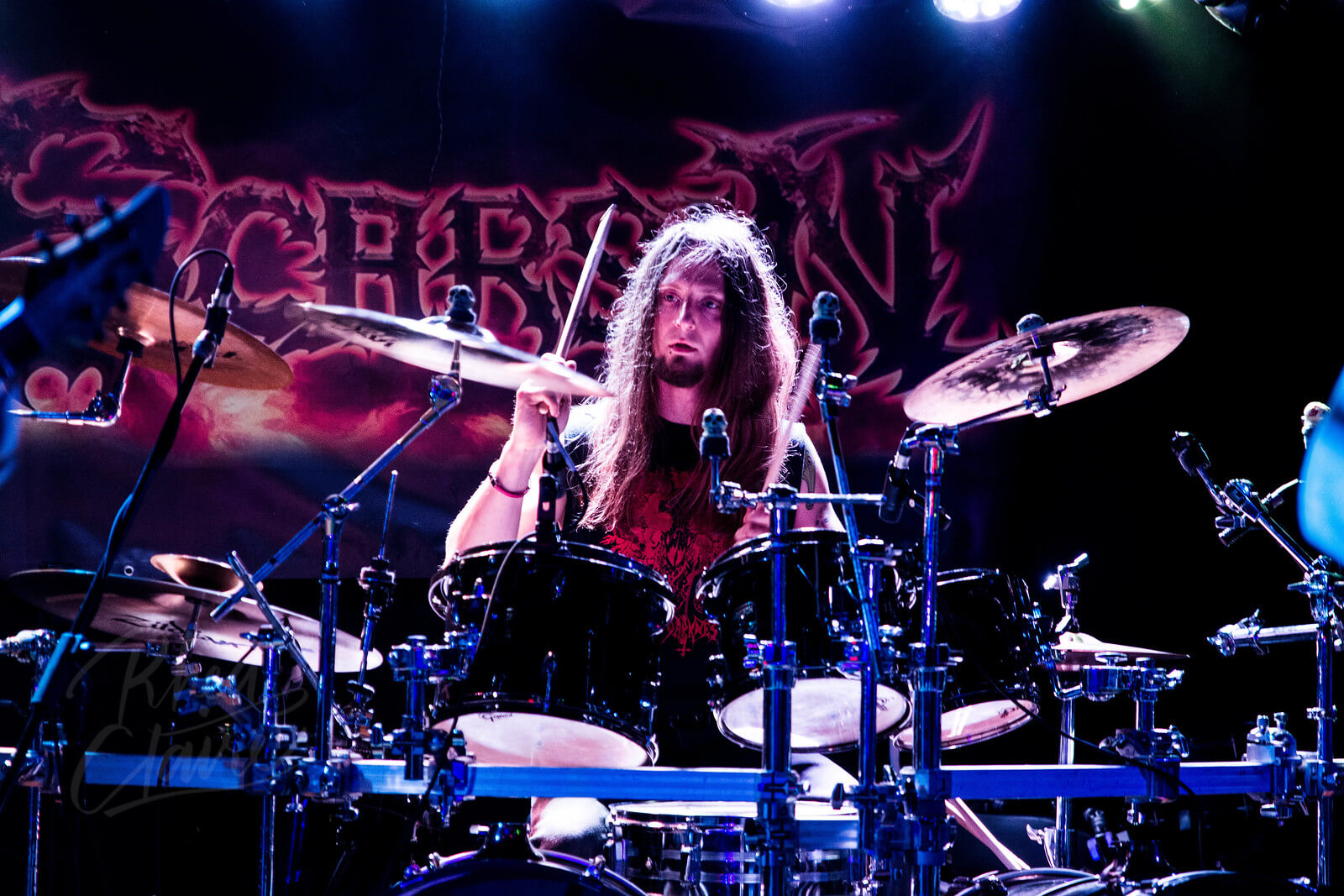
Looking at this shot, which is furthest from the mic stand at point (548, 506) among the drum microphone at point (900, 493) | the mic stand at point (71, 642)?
the mic stand at point (71, 642)

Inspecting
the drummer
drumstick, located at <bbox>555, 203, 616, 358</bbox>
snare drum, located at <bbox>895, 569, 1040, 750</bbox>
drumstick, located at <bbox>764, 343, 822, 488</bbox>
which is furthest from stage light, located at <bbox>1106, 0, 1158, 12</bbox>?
snare drum, located at <bbox>895, 569, 1040, 750</bbox>

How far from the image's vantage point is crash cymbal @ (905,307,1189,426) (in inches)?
99.0

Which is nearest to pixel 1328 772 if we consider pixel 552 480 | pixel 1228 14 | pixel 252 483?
pixel 552 480

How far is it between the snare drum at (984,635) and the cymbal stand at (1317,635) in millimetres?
544

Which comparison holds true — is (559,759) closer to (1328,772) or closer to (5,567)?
(1328,772)

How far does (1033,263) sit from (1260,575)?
1259 mm

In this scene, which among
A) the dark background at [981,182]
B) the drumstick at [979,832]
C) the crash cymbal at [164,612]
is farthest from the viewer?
the dark background at [981,182]

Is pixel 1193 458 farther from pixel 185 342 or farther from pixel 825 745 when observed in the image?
pixel 185 342

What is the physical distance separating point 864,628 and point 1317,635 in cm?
112

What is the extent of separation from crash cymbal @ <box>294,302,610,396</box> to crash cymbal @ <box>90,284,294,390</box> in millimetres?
235

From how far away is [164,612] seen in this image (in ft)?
8.55

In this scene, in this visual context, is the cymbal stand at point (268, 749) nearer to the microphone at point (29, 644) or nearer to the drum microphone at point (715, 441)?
the microphone at point (29, 644)

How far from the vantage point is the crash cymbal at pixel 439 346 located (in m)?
2.29

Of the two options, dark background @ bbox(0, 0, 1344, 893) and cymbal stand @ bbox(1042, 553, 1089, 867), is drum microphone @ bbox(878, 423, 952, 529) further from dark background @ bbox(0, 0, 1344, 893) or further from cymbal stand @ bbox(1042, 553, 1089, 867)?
dark background @ bbox(0, 0, 1344, 893)
